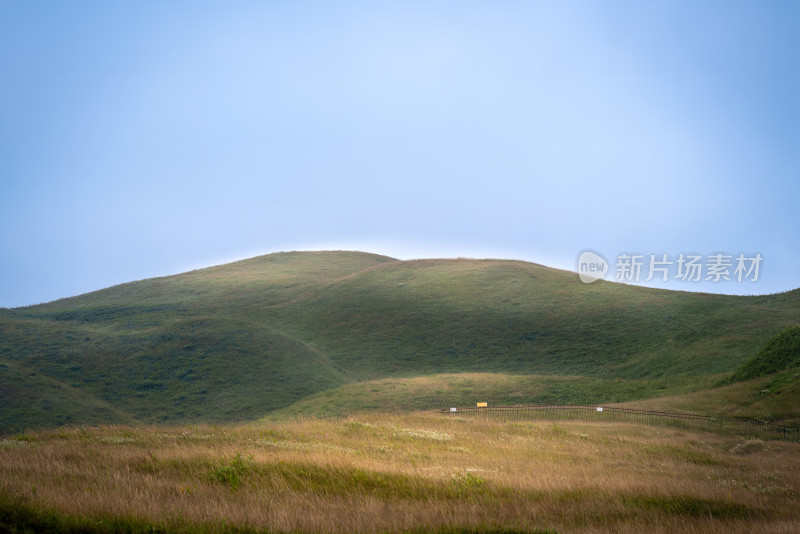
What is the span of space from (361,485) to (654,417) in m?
26.1

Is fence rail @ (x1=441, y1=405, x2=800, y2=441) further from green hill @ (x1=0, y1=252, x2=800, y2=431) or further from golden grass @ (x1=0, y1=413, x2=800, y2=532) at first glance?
golden grass @ (x1=0, y1=413, x2=800, y2=532)

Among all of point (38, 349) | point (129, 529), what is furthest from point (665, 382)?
point (38, 349)

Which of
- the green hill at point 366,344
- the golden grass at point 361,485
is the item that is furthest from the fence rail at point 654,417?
the golden grass at point 361,485

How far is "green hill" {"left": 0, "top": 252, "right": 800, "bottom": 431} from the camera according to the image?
147ft

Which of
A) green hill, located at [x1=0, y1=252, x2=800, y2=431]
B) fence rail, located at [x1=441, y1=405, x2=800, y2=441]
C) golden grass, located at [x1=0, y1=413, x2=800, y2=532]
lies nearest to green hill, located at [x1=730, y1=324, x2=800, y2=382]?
green hill, located at [x1=0, y1=252, x2=800, y2=431]

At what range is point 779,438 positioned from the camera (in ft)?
84.7

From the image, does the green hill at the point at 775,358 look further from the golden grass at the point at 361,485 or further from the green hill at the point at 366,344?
the golden grass at the point at 361,485

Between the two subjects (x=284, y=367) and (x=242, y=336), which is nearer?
(x=284, y=367)

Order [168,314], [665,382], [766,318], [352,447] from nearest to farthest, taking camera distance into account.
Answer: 1. [352,447]
2. [665,382]
3. [766,318]
4. [168,314]

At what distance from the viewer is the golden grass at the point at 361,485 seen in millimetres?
8188

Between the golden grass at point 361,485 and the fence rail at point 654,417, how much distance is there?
34.2ft

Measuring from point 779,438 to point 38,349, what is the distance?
202 feet

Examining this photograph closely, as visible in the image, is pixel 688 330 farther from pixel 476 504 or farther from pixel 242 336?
pixel 476 504

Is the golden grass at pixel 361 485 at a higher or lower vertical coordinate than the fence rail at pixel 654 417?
higher
